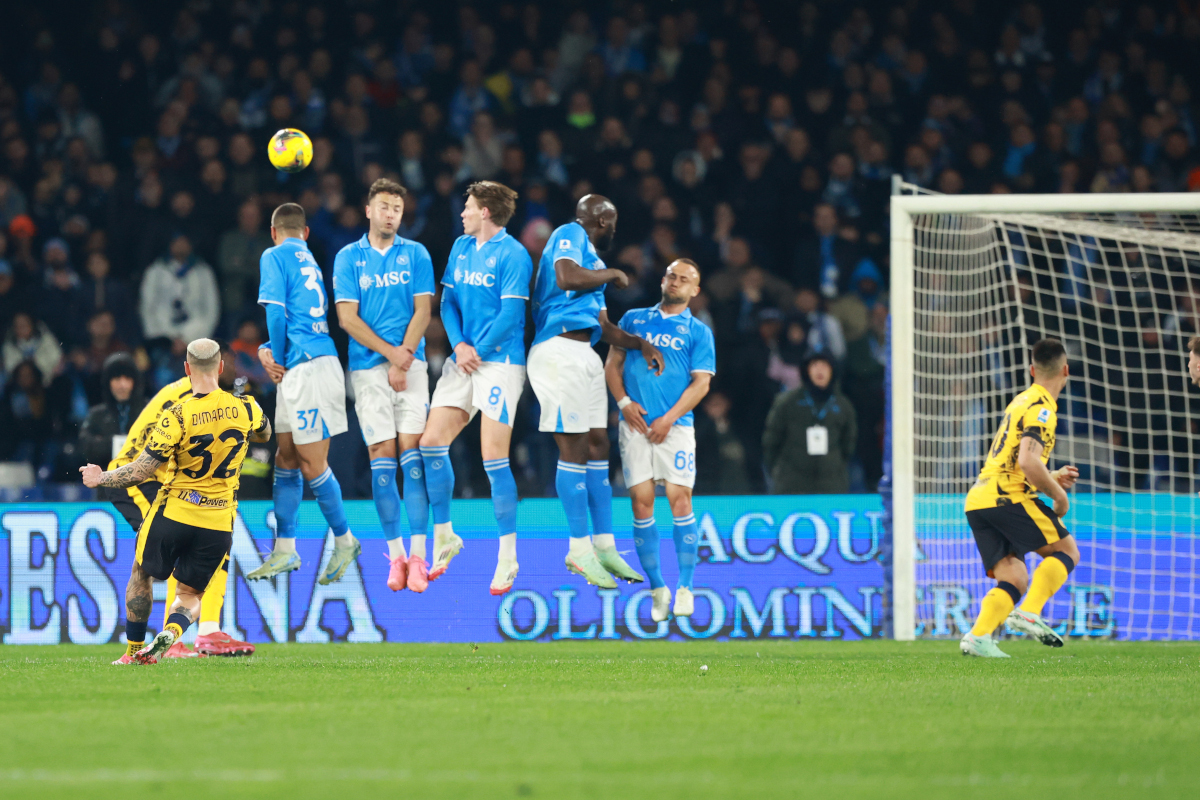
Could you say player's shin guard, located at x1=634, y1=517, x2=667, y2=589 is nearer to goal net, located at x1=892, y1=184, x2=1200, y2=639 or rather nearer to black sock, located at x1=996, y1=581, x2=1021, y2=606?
goal net, located at x1=892, y1=184, x2=1200, y2=639

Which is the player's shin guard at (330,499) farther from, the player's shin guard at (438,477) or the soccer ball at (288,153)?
the soccer ball at (288,153)

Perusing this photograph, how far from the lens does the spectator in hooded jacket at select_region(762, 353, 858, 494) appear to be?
1307 centimetres

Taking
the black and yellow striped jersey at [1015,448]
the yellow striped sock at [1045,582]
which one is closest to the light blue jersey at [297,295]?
the black and yellow striped jersey at [1015,448]

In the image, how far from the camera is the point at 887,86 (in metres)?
16.7

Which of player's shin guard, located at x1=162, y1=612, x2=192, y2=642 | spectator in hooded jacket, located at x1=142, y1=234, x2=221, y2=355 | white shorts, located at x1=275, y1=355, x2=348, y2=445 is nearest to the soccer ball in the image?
white shorts, located at x1=275, y1=355, x2=348, y2=445

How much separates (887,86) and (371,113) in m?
6.07

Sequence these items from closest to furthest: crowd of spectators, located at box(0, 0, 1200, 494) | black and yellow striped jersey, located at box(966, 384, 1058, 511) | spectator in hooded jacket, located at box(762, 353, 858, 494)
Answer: black and yellow striped jersey, located at box(966, 384, 1058, 511)
spectator in hooded jacket, located at box(762, 353, 858, 494)
crowd of spectators, located at box(0, 0, 1200, 494)

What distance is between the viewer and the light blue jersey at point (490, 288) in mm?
10164

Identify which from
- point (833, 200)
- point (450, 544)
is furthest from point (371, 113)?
point (450, 544)

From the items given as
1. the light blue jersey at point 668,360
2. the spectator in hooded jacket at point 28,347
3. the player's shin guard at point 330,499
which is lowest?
the player's shin guard at point 330,499

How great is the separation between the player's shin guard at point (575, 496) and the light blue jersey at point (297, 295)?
6.52ft

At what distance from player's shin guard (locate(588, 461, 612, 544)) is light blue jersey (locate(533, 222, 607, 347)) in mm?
996

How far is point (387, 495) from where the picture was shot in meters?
10.5

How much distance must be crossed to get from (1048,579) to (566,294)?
3988mm
